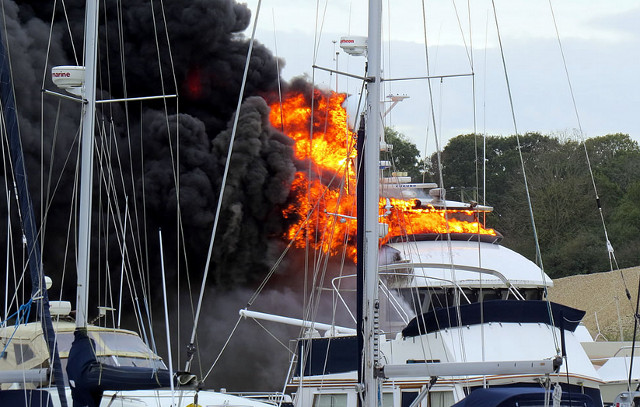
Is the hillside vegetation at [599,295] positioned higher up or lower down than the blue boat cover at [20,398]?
higher up

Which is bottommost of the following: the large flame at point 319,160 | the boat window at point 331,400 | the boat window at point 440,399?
the boat window at point 331,400

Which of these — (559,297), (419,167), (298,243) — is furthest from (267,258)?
(419,167)

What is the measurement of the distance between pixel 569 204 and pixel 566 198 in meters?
0.36

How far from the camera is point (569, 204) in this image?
47469mm

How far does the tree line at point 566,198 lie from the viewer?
46.0 m

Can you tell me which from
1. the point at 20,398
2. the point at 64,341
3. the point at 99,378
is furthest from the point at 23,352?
the point at 99,378

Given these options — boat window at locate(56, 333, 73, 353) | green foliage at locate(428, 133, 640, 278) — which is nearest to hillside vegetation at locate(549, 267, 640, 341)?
green foliage at locate(428, 133, 640, 278)

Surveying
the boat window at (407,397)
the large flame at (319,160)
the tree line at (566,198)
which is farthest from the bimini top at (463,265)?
the tree line at (566,198)

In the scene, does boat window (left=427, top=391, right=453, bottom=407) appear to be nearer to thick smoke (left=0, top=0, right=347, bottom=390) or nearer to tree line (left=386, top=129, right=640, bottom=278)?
thick smoke (left=0, top=0, right=347, bottom=390)

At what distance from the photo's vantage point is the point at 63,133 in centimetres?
2628

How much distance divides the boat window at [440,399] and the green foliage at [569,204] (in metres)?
26.0

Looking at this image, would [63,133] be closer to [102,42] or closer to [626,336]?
[102,42]

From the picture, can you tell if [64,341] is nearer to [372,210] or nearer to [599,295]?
[372,210]

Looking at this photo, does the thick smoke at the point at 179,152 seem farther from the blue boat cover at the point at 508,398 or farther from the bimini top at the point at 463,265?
the blue boat cover at the point at 508,398
